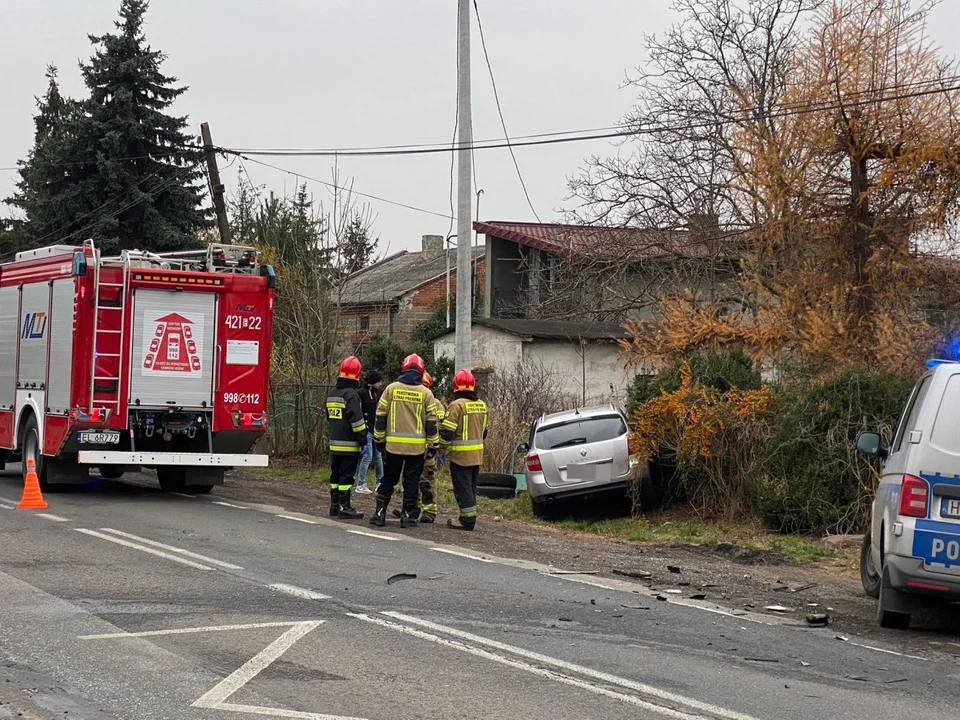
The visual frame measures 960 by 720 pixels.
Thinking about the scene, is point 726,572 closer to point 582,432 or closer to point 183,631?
point 582,432

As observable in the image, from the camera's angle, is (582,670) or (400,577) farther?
(400,577)

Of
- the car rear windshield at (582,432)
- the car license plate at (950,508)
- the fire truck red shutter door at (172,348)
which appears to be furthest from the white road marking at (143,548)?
the car rear windshield at (582,432)

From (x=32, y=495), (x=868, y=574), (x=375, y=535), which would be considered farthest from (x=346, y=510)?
(x=868, y=574)

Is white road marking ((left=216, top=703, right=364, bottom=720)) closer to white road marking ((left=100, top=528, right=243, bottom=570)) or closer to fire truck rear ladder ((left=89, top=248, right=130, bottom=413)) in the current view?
white road marking ((left=100, top=528, right=243, bottom=570))

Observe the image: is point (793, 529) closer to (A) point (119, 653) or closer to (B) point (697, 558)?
(B) point (697, 558)

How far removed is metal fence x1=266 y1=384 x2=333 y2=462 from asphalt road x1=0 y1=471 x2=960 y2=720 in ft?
35.9

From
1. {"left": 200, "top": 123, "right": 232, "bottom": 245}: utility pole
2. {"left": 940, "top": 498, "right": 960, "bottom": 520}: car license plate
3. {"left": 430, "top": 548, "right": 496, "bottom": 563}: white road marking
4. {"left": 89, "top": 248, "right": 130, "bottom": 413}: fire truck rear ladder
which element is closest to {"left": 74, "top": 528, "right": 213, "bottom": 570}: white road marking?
{"left": 430, "top": 548, "right": 496, "bottom": 563}: white road marking

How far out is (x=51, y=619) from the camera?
801cm

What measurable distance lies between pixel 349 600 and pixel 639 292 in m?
15.6

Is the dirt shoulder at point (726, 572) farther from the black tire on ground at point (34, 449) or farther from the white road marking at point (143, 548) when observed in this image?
the black tire on ground at point (34, 449)

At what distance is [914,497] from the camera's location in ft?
27.3

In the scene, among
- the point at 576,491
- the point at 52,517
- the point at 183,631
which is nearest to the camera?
the point at 183,631

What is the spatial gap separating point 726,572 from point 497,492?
7.10m

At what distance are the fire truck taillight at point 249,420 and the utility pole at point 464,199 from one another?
3094 mm
